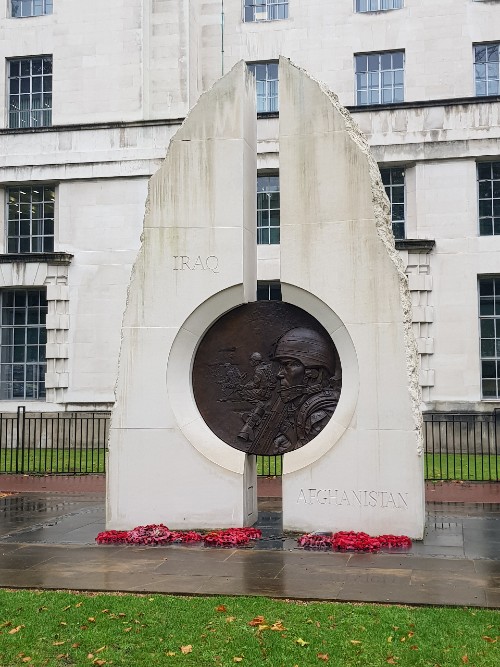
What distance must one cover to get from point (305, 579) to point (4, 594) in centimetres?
320

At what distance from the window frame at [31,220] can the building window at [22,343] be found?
168 centimetres

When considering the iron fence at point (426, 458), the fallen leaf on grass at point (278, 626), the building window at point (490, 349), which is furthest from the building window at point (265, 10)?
the fallen leaf on grass at point (278, 626)

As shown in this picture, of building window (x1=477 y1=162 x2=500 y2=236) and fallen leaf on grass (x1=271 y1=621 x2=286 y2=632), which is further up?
building window (x1=477 y1=162 x2=500 y2=236)

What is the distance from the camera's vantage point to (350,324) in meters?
11.9

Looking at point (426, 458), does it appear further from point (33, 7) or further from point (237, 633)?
point (33, 7)

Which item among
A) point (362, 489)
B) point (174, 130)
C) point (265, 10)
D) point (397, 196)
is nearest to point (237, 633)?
point (362, 489)

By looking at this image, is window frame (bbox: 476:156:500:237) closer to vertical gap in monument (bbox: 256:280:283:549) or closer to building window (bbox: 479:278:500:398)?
building window (bbox: 479:278:500:398)

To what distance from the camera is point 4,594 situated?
8641 millimetres

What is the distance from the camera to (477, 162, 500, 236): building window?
2744 cm

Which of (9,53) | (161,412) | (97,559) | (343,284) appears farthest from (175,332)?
(9,53)

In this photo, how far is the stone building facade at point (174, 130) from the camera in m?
27.2

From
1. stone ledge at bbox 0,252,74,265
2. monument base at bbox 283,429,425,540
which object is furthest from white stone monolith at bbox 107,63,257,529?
stone ledge at bbox 0,252,74,265

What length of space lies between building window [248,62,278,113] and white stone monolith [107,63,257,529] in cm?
1859

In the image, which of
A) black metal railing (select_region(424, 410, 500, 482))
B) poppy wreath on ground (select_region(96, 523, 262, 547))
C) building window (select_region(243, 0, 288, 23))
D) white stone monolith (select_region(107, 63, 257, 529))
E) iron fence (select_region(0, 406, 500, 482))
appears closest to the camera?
poppy wreath on ground (select_region(96, 523, 262, 547))
